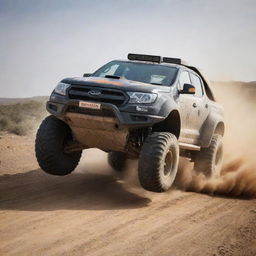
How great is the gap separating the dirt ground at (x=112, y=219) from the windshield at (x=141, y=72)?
73.5 inches

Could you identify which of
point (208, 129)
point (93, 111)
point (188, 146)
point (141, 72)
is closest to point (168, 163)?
point (188, 146)

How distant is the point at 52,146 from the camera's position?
22.2ft

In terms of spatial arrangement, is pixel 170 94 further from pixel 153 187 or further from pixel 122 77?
pixel 153 187

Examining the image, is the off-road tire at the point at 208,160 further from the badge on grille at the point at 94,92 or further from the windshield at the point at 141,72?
the badge on grille at the point at 94,92

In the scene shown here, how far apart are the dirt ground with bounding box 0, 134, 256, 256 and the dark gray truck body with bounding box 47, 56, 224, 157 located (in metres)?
0.85

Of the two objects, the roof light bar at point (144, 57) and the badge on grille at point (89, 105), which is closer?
the badge on grille at point (89, 105)

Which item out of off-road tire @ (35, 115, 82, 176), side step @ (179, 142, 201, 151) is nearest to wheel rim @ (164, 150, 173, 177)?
side step @ (179, 142, 201, 151)

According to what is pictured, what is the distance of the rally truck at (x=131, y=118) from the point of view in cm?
620

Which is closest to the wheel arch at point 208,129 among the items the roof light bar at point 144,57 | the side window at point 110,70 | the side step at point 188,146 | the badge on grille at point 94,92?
the side step at point 188,146

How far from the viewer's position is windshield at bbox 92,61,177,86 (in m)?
7.27

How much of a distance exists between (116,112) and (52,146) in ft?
4.18

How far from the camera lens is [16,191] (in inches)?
274

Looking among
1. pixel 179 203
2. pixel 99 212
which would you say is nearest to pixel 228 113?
pixel 179 203

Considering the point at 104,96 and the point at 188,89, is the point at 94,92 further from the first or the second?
the point at 188,89
